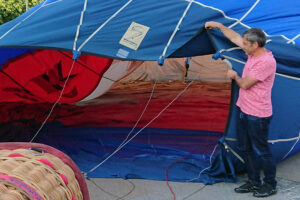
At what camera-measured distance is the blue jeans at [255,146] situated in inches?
107

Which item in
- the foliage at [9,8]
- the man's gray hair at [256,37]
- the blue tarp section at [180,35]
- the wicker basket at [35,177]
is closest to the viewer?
the wicker basket at [35,177]

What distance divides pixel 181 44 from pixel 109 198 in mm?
1280

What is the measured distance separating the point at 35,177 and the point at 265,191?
2.04 metres

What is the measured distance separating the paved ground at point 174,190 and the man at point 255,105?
0.11m

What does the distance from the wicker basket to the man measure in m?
1.65

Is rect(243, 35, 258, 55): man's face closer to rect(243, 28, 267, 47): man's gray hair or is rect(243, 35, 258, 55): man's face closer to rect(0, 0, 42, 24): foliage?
rect(243, 28, 267, 47): man's gray hair

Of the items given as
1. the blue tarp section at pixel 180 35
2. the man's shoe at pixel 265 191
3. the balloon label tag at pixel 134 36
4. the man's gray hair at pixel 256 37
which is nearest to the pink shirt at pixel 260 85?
the man's gray hair at pixel 256 37

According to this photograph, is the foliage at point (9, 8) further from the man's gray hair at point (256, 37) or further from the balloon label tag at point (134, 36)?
the man's gray hair at point (256, 37)

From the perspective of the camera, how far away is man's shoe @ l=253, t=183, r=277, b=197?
2.83 m

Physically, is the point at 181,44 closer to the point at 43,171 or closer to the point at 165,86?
the point at 43,171

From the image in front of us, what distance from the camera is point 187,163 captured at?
342 centimetres

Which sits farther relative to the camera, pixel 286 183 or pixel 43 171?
pixel 286 183

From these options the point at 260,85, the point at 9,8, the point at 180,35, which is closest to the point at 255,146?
the point at 260,85

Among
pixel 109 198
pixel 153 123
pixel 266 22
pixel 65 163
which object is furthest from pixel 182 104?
pixel 65 163
